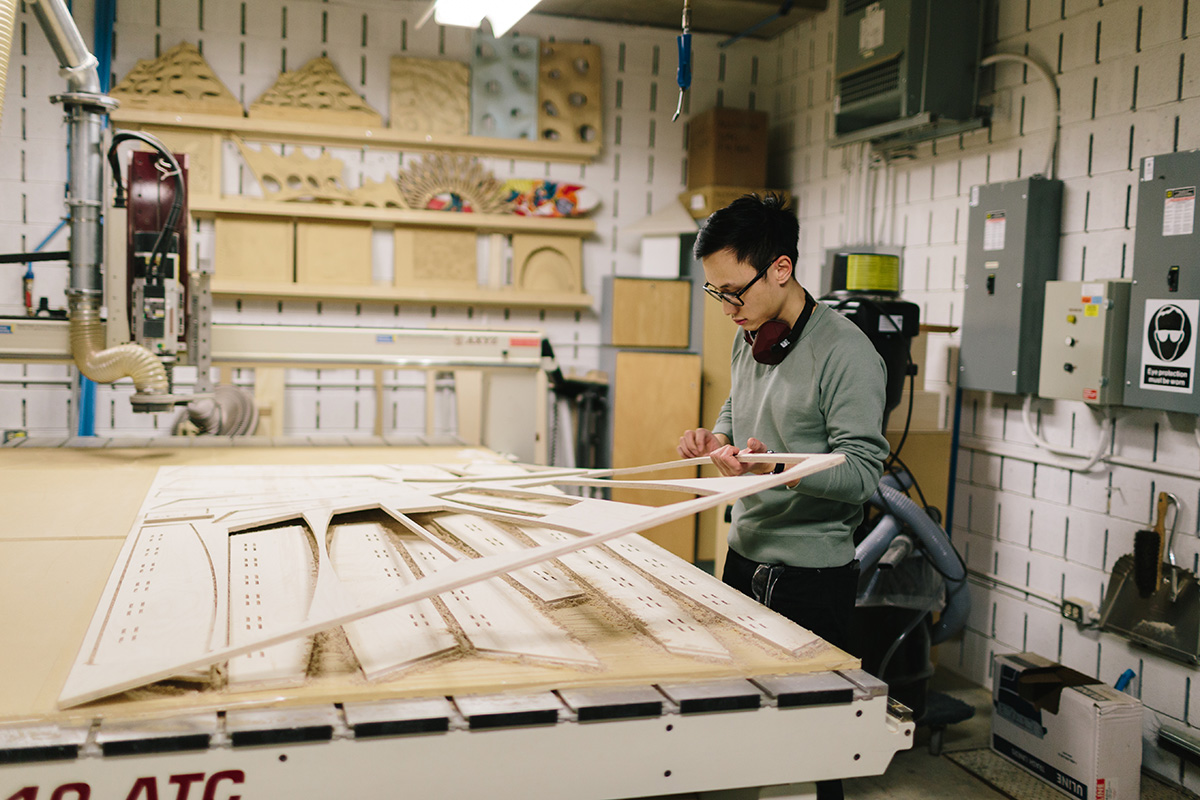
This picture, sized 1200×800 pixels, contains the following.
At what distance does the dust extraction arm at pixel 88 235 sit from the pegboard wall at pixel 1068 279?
3.16 m

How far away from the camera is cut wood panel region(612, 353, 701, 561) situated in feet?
15.9

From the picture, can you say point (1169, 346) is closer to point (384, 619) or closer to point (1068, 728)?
point (1068, 728)

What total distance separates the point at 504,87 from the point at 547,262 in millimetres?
1077

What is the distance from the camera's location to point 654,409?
16.0 feet

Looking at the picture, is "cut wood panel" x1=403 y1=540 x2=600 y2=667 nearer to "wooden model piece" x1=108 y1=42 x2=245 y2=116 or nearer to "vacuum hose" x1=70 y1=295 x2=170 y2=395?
"vacuum hose" x1=70 y1=295 x2=170 y2=395

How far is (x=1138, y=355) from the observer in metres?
2.86

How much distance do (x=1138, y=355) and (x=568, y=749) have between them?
2632mm

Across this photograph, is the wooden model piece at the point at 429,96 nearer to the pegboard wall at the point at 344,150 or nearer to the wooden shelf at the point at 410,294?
the pegboard wall at the point at 344,150

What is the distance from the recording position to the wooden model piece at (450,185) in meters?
5.11

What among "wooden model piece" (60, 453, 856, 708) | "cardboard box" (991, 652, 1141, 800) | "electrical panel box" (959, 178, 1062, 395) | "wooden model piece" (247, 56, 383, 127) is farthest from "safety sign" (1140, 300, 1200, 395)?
"wooden model piece" (247, 56, 383, 127)

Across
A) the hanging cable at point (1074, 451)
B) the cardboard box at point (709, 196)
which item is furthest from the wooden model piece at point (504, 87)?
the hanging cable at point (1074, 451)

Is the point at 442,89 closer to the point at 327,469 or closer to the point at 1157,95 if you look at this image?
the point at 327,469

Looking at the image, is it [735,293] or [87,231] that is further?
[87,231]

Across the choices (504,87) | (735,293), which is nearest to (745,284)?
(735,293)
